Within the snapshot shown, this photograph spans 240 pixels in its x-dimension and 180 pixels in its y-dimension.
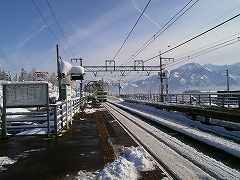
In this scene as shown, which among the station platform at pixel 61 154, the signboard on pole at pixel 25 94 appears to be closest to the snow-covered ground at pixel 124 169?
the station platform at pixel 61 154

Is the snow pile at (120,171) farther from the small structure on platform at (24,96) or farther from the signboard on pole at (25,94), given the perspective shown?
the signboard on pole at (25,94)

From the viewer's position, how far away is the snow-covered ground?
753 centimetres

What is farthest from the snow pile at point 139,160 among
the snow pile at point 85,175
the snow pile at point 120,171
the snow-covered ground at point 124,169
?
the snow pile at point 85,175

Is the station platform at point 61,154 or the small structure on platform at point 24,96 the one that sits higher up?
the small structure on platform at point 24,96

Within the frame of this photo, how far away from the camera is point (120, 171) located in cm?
781

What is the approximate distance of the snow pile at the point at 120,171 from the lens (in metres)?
7.43

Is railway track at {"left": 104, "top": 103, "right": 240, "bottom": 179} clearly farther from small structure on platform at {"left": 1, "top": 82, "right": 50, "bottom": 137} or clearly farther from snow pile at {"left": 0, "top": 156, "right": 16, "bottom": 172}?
small structure on platform at {"left": 1, "top": 82, "right": 50, "bottom": 137}

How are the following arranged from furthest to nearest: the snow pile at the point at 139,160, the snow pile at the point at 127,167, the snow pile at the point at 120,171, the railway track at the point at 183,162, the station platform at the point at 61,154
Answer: the snow pile at the point at 139,160 → the station platform at the point at 61,154 → the railway track at the point at 183,162 → the snow pile at the point at 127,167 → the snow pile at the point at 120,171

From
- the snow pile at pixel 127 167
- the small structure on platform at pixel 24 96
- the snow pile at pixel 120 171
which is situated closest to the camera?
the snow pile at pixel 120 171

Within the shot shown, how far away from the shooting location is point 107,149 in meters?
11.4

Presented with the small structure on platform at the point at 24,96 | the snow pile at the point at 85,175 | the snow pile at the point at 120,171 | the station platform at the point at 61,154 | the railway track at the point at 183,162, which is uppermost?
the small structure on platform at the point at 24,96

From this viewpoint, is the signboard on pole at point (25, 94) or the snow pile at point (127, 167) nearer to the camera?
the snow pile at point (127, 167)

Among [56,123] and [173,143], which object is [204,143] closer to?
[173,143]

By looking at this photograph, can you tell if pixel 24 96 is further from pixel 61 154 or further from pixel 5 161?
pixel 5 161
